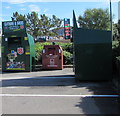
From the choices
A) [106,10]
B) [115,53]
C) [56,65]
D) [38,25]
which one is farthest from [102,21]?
[115,53]

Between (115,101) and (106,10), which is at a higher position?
(106,10)

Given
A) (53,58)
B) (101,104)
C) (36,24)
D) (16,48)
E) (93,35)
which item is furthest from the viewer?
(36,24)

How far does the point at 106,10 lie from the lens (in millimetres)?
44406

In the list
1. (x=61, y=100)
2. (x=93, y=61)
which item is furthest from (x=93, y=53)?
(x=61, y=100)

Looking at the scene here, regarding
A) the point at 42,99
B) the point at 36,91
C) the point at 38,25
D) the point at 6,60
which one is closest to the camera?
the point at 42,99

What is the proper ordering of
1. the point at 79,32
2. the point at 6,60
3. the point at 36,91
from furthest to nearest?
the point at 6,60, the point at 79,32, the point at 36,91

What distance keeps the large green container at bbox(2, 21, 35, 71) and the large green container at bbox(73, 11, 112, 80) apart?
430cm

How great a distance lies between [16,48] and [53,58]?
2210 millimetres

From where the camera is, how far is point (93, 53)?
792 centimetres

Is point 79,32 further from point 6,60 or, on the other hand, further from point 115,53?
point 6,60

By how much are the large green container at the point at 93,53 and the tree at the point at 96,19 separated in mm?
36091

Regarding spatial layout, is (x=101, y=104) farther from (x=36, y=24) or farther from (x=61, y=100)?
(x=36, y=24)

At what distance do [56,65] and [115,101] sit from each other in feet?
23.2

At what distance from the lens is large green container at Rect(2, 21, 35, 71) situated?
1146cm
